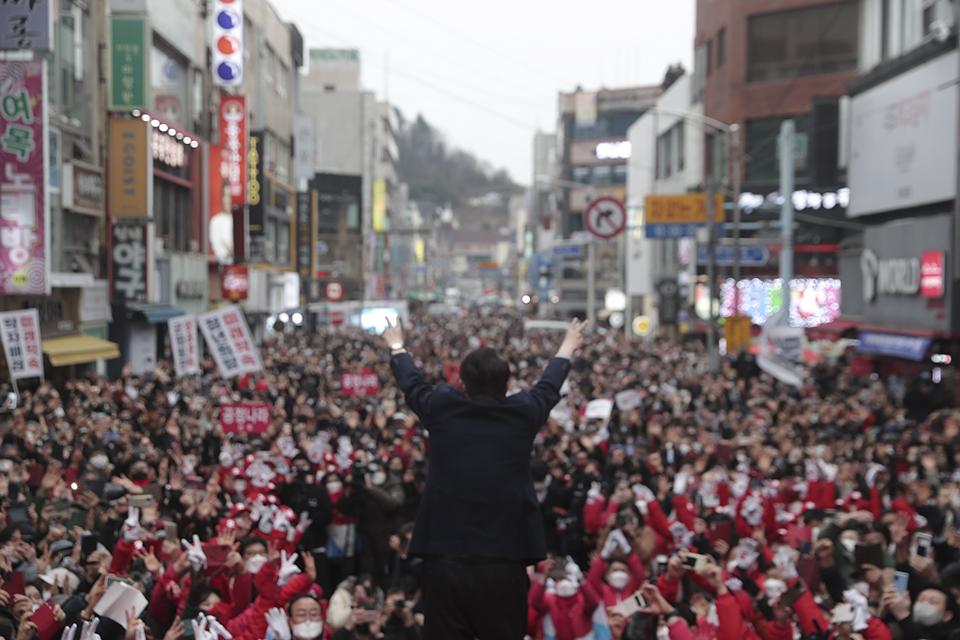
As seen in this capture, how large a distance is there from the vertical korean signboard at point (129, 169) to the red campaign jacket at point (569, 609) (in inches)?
846

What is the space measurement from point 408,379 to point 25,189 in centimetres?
1772

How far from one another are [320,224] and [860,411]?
6309cm

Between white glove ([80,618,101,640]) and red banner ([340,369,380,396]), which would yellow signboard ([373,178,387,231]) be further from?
white glove ([80,618,101,640])

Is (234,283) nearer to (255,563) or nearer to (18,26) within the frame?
(18,26)

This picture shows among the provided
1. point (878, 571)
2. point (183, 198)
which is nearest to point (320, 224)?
point (183, 198)

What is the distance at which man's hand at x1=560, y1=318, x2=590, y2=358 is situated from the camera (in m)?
4.13

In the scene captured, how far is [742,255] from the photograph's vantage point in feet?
96.5

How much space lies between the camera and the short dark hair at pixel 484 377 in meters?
3.85

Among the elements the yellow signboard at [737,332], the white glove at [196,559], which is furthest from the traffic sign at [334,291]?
the white glove at [196,559]

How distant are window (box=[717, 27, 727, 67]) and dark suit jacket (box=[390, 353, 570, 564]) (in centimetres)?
3982

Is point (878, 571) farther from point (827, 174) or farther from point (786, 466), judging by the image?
point (827, 174)

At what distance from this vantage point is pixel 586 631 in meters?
6.84

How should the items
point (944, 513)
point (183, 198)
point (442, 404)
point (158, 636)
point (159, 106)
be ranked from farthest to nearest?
point (183, 198)
point (159, 106)
point (944, 513)
point (158, 636)
point (442, 404)

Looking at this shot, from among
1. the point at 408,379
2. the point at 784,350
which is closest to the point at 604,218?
the point at 784,350
